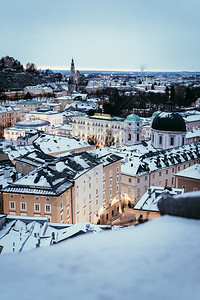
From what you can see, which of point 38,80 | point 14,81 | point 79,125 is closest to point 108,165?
point 79,125

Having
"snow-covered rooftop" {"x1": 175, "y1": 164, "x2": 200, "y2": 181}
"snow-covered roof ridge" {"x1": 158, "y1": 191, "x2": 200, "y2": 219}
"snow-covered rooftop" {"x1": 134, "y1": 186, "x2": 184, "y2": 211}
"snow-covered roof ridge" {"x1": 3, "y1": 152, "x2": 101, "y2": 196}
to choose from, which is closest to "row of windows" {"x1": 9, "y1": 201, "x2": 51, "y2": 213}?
"snow-covered roof ridge" {"x1": 3, "y1": 152, "x2": 101, "y2": 196}

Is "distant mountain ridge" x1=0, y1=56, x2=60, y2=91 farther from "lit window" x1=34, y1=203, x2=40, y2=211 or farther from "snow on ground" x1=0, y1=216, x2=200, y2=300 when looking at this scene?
"snow on ground" x1=0, y1=216, x2=200, y2=300

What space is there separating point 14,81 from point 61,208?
117 meters

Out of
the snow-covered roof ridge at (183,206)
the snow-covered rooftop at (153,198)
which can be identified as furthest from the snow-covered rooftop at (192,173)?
the snow-covered roof ridge at (183,206)

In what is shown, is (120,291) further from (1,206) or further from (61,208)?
(1,206)

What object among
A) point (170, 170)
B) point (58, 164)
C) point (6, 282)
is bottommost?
point (170, 170)

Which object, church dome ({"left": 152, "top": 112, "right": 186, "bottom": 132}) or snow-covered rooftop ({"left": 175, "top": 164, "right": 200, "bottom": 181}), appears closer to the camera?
snow-covered rooftop ({"left": 175, "top": 164, "right": 200, "bottom": 181})

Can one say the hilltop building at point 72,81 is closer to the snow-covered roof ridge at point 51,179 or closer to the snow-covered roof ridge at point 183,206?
the snow-covered roof ridge at point 51,179

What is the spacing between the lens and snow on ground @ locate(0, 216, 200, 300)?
2072 mm

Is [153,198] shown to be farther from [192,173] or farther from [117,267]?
[117,267]

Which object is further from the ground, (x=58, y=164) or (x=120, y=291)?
(x=120, y=291)

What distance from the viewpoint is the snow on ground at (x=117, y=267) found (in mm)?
2072

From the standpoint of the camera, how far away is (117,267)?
2.25 metres

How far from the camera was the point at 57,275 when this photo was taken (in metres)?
2.24
